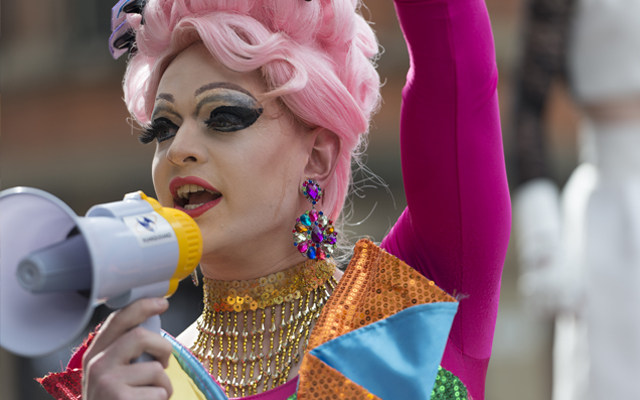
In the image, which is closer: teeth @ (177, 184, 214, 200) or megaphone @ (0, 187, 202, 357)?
megaphone @ (0, 187, 202, 357)

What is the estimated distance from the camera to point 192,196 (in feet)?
5.94

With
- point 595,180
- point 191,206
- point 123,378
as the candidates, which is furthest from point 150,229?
point 595,180

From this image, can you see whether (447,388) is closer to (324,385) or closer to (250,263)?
(324,385)

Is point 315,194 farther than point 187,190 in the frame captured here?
Yes

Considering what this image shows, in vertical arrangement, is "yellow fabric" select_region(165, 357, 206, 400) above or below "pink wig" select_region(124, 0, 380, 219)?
below

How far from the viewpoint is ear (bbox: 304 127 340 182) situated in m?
1.93

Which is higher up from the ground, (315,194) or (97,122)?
(315,194)

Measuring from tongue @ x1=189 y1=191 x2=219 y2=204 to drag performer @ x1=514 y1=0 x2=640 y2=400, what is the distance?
1.04 meters

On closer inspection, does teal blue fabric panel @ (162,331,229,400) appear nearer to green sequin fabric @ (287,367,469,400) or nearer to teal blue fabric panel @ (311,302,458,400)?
teal blue fabric panel @ (311,302,458,400)

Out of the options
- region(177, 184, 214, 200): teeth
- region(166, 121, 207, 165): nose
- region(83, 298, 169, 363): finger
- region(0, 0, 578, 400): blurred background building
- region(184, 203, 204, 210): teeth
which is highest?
region(166, 121, 207, 165): nose

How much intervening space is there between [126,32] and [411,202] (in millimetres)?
889

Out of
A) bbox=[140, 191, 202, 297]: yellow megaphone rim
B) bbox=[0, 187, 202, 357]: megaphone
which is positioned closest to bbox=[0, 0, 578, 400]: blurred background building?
bbox=[140, 191, 202, 297]: yellow megaphone rim

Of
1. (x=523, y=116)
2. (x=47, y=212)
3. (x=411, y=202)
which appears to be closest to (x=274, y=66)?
(x=411, y=202)

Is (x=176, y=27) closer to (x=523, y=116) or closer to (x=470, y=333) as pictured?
(x=470, y=333)
